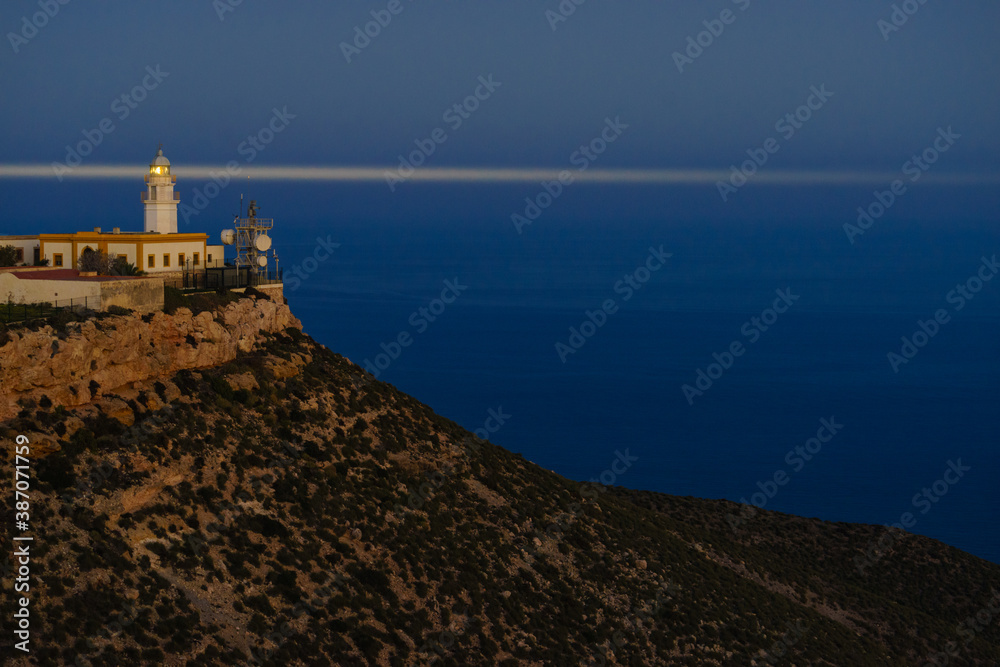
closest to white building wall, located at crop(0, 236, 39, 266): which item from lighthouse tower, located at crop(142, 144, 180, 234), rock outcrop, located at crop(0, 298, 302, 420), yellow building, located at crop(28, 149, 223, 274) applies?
yellow building, located at crop(28, 149, 223, 274)

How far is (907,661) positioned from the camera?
4641 cm

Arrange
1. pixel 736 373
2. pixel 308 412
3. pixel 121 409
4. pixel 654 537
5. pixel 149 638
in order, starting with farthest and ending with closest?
1. pixel 736 373
2. pixel 654 537
3. pixel 308 412
4. pixel 121 409
5. pixel 149 638

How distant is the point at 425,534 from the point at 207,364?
9.42 metres

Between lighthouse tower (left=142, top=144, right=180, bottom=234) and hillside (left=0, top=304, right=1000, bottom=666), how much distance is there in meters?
6.53

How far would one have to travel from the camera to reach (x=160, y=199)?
4272 centimetres

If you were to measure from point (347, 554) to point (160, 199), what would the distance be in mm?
17926

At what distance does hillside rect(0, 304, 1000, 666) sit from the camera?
2655cm

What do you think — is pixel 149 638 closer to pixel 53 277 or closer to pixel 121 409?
pixel 121 409

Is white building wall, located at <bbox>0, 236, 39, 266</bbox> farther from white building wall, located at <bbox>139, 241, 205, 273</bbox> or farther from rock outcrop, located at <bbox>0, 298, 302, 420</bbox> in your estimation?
rock outcrop, located at <bbox>0, 298, 302, 420</bbox>

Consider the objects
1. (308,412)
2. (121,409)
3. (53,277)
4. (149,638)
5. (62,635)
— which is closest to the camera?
(62,635)

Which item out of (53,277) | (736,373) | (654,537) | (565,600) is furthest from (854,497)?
(53,277)

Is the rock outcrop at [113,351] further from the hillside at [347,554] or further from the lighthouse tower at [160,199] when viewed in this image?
the lighthouse tower at [160,199]

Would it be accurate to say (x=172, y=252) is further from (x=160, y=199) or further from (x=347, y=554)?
(x=347, y=554)

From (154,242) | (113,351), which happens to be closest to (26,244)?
(154,242)
